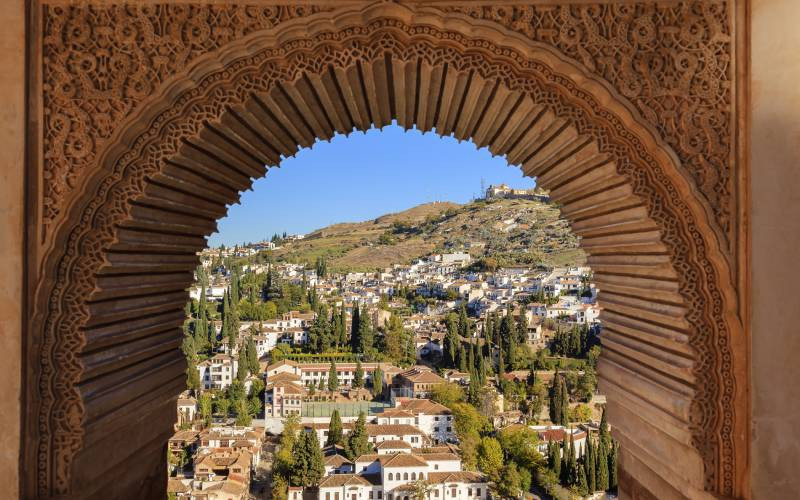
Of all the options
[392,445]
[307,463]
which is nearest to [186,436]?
[307,463]

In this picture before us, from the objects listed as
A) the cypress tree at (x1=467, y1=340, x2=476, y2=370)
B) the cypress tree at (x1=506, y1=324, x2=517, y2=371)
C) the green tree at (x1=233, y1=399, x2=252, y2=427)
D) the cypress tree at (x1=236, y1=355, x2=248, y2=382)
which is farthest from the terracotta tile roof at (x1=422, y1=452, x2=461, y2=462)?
the cypress tree at (x1=236, y1=355, x2=248, y2=382)

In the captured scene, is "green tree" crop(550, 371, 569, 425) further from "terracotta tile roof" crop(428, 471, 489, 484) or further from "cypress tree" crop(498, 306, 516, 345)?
"cypress tree" crop(498, 306, 516, 345)

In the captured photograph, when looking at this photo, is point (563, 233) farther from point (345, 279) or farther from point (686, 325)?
point (686, 325)

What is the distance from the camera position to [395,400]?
2320 centimetres

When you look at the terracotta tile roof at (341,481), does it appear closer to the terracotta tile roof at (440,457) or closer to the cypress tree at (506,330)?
the terracotta tile roof at (440,457)

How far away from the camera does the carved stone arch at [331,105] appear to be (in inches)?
61.0

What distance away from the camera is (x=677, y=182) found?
1.60m

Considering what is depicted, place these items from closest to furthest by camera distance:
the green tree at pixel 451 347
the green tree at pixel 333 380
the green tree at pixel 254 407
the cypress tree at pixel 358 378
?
the green tree at pixel 254 407
the green tree at pixel 333 380
the cypress tree at pixel 358 378
the green tree at pixel 451 347

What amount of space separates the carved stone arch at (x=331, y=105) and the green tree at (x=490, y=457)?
18.0 meters

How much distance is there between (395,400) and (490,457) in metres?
5.57

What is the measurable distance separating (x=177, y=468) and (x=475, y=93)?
1992 cm

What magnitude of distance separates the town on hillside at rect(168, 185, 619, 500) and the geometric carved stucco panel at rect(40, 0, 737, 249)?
926 centimetres

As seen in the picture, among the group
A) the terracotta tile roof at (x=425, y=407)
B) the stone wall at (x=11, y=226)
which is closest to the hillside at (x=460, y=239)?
the terracotta tile roof at (x=425, y=407)

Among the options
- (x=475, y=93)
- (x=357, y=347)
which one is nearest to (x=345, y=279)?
(x=357, y=347)
